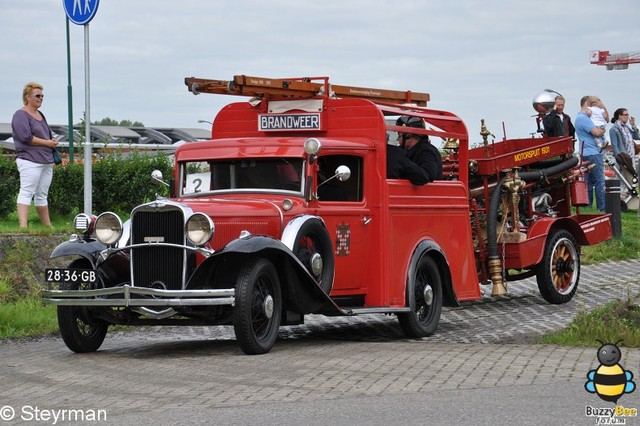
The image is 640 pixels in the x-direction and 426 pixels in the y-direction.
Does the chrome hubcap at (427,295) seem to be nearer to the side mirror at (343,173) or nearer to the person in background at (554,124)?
the side mirror at (343,173)

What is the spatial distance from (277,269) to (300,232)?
38cm

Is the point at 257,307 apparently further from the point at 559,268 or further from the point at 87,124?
the point at 559,268

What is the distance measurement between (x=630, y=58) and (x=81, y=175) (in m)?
108

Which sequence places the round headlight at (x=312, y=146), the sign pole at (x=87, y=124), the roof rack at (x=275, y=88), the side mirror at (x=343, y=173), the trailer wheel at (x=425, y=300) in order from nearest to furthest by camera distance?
the side mirror at (x=343, y=173), the round headlight at (x=312, y=146), the roof rack at (x=275, y=88), the trailer wheel at (x=425, y=300), the sign pole at (x=87, y=124)

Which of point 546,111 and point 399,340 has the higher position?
point 546,111

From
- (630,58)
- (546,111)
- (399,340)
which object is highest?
(630,58)

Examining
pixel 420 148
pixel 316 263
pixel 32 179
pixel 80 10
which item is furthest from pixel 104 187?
pixel 316 263

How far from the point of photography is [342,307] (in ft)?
39.2

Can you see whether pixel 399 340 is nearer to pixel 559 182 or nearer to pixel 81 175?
pixel 559 182

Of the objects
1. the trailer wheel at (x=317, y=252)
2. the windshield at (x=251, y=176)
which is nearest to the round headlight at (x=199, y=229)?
the trailer wheel at (x=317, y=252)

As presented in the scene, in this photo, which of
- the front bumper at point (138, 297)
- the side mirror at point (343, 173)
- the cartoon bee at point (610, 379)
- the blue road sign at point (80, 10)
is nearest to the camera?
the cartoon bee at point (610, 379)

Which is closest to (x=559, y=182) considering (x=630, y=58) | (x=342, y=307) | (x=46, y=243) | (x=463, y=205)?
(x=463, y=205)

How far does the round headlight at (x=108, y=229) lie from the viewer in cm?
1090

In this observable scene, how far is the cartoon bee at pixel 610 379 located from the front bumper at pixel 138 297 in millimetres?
3110
